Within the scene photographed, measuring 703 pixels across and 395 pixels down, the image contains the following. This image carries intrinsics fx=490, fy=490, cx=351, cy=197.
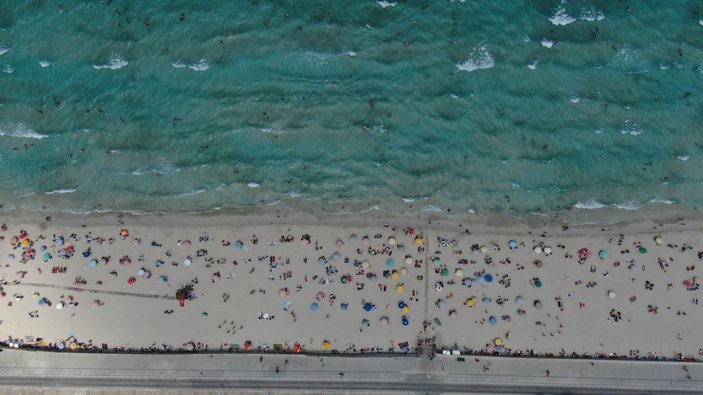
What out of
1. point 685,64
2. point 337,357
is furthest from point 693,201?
point 337,357

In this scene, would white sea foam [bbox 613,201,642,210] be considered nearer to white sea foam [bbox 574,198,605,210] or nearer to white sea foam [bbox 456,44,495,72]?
→ white sea foam [bbox 574,198,605,210]

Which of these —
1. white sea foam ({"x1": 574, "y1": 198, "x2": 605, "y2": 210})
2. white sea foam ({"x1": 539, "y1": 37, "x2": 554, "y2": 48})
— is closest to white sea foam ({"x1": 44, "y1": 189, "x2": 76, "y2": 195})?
white sea foam ({"x1": 539, "y1": 37, "x2": 554, "y2": 48})

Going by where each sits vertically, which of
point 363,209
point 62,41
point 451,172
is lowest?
point 363,209

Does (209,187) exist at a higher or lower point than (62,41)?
lower

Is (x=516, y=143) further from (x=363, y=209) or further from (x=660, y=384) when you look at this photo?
(x=660, y=384)

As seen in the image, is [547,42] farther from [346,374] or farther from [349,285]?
[346,374]

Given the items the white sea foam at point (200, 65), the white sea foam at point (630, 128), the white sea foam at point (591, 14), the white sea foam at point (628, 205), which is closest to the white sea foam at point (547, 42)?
the white sea foam at point (591, 14)
